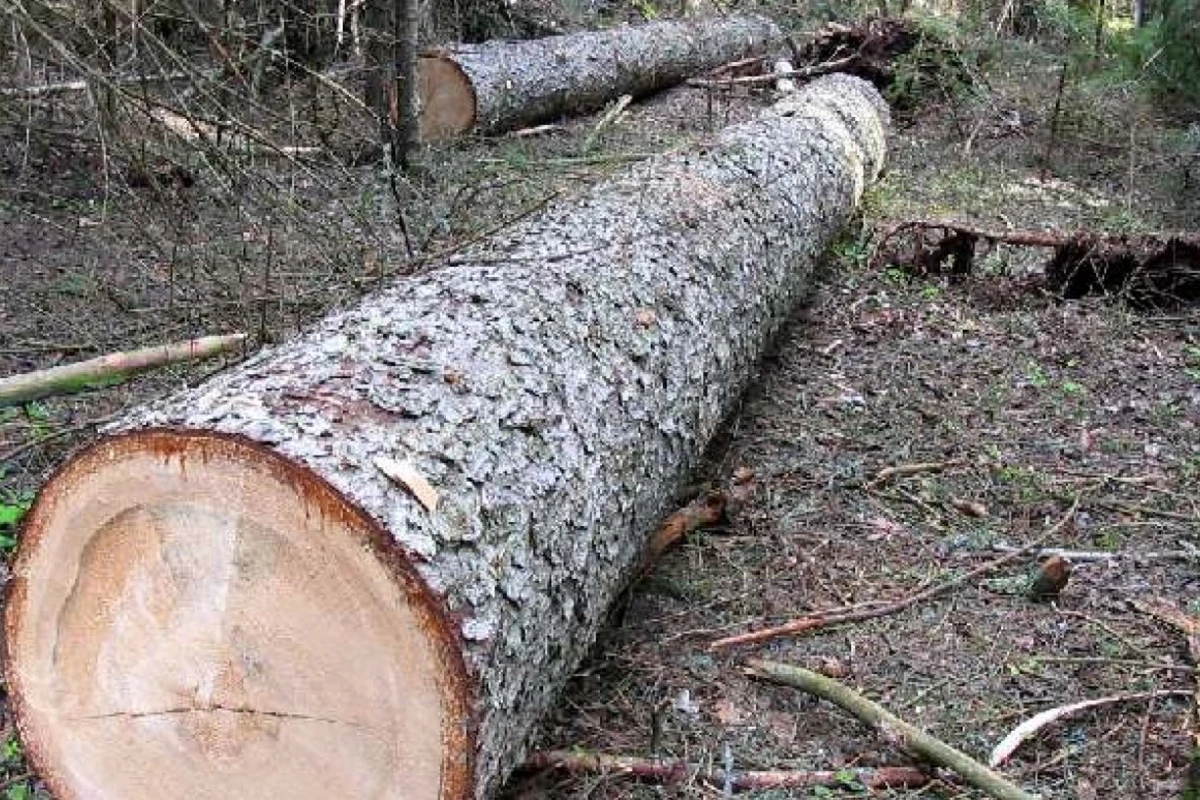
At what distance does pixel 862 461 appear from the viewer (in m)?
4.09

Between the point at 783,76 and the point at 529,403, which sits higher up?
the point at 783,76

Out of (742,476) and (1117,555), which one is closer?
(1117,555)

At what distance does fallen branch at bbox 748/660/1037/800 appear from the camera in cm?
248

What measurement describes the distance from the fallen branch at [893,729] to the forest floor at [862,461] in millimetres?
61

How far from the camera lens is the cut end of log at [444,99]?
7.80m

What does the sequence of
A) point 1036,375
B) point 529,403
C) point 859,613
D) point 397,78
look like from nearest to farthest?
point 529,403 → point 859,613 → point 1036,375 → point 397,78

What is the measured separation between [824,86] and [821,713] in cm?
555

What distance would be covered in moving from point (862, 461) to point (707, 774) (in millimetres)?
1804

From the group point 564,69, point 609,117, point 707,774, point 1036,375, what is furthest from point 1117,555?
point 564,69

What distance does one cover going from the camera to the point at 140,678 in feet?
6.84

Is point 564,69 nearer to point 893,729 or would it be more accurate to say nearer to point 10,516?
point 10,516

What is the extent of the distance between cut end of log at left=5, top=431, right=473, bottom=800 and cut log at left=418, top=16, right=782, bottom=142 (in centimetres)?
614

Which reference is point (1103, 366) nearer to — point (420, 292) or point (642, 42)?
point (420, 292)

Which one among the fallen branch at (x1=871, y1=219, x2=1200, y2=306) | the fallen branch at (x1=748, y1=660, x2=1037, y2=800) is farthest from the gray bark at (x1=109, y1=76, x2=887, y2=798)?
the fallen branch at (x1=871, y1=219, x2=1200, y2=306)
